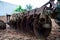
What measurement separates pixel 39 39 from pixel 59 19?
2.36 feet

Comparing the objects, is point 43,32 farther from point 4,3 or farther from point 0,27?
point 4,3

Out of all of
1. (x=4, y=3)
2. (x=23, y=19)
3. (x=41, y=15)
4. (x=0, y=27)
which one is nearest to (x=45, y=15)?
(x=41, y=15)

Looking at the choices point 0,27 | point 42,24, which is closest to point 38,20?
point 42,24

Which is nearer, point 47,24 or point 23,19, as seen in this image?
point 47,24

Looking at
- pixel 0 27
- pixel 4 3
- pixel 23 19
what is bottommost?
pixel 0 27

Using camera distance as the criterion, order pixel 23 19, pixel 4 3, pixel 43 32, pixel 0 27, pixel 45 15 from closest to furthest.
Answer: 1. pixel 45 15
2. pixel 43 32
3. pixel 23 19
4. pixel 0 27
5. pixel 4 3

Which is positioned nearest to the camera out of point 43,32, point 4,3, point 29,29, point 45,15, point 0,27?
point 45,15

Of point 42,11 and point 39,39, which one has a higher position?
point 42,11

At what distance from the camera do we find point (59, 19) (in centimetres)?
388

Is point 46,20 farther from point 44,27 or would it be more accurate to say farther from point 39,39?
point 39,39

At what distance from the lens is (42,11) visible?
3666mm

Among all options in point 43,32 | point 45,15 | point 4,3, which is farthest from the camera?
point 4,3

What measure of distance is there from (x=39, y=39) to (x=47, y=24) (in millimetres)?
439

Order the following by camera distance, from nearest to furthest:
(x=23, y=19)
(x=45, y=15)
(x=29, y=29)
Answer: (x=45, y=15)
(x=29, y=29)
(x=23, y=19)
